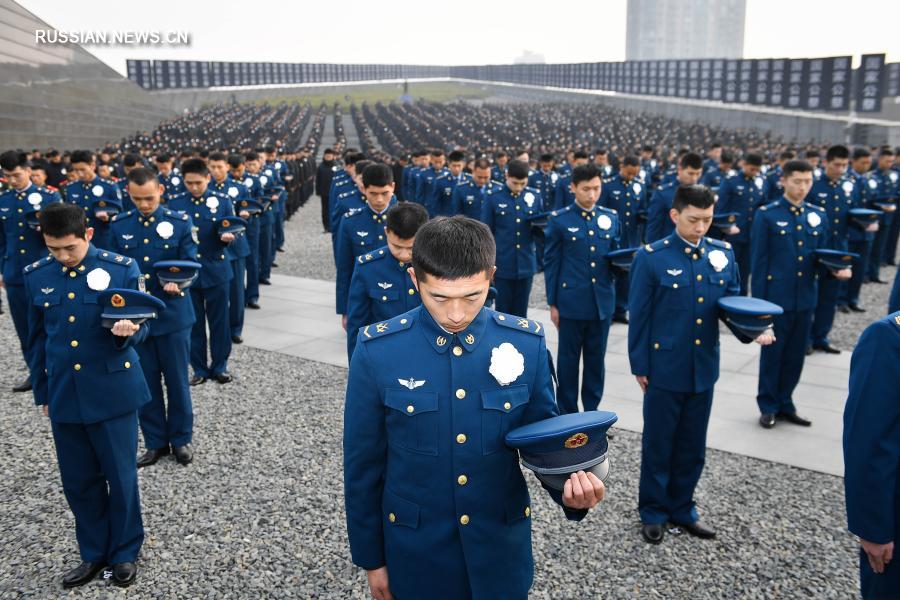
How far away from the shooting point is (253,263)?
10.4m

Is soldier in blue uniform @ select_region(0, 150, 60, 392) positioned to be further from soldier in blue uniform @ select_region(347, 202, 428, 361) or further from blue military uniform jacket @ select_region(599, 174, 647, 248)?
blue military uniform jacket @ select_region(599, 174, 647, 248)

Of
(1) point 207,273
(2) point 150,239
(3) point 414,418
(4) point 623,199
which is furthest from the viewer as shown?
(4) point 623,199

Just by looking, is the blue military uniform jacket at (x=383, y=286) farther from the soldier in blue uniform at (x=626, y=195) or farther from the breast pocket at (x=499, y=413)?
the soldier in blue uniform at (x=626, y=195)

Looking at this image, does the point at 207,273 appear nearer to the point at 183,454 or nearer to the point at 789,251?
the point at 183,454

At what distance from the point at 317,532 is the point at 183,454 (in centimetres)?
170

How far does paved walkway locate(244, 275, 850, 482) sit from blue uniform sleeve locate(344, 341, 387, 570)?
13.6ft

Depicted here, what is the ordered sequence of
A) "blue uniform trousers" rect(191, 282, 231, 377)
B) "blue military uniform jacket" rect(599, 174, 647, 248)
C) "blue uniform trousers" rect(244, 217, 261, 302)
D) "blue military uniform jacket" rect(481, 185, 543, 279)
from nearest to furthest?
"blue uniform trousers" rect(191, 282, 231, 377)
"blue military uniform jacket" rect(481, 185, 543, 279)
"blue uniform trousers" rect(244, 217, 261, 302)
"blue military uniform jacket" rect(599, 174, 647, 248)

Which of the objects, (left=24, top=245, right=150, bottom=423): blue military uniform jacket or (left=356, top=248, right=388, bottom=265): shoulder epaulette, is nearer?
(left=24, top=245, right=150, bottom=423): blue military uniform jacket

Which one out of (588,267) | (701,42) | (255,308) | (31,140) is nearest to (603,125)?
(31,140)

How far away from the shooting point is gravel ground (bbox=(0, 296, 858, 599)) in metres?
3.81

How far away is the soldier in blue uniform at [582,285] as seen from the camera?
5.86 meters

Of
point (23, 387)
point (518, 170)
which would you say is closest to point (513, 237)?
point (518, 170)

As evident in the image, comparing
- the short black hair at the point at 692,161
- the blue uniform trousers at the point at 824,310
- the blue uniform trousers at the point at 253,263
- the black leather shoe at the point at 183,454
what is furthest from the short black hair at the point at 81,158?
the blue uniform trousers at the point at 824,310

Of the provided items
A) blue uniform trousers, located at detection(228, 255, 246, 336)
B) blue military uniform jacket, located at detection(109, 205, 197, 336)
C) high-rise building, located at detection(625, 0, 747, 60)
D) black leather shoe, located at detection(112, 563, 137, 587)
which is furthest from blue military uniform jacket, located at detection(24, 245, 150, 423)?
high-rise building, located at detection(625, 0, 747, 60)
